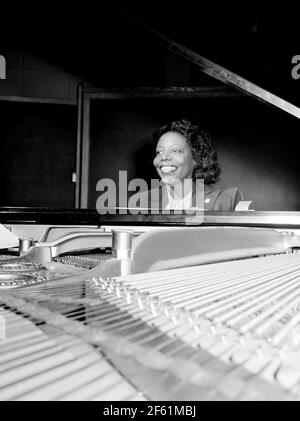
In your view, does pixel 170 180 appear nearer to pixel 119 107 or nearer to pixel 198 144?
pixel 198 144

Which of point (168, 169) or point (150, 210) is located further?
point (168, 169)

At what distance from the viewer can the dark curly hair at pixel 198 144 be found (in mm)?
3568

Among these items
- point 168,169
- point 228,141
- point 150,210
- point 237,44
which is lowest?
point 150,210

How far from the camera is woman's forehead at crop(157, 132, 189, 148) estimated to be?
3.58 m

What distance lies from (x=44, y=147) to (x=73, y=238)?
3026 millimetres

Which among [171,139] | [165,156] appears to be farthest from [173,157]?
[171,139]

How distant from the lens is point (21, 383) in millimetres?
389

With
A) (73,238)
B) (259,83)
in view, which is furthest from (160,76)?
(73,238)

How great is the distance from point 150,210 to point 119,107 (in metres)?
2.10

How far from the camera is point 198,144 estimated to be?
3.60 metres

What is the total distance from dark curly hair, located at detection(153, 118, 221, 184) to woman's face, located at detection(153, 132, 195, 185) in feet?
0.16

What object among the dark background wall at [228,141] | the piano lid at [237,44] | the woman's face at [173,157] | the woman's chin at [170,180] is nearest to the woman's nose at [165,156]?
the woman's face at [173,157]

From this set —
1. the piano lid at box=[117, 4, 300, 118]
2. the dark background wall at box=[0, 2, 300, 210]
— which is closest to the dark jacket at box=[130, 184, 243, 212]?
the dark background wall at box=[0, 2, 300, 210]

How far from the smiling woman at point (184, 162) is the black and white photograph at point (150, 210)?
0.02 m
